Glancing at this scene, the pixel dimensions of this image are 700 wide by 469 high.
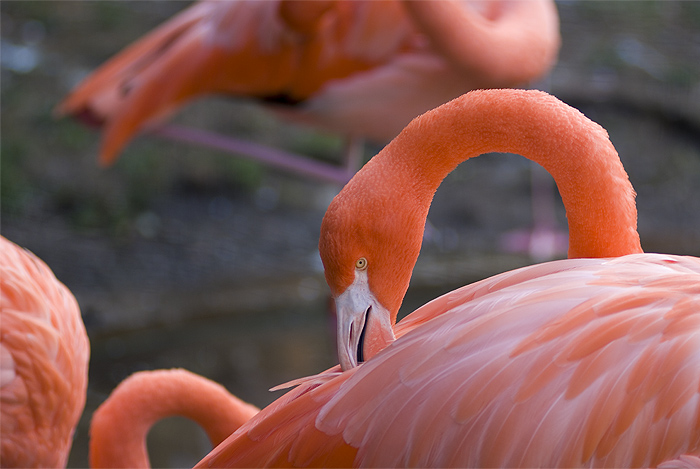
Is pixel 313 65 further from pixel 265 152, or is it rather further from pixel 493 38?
pixel 493 38

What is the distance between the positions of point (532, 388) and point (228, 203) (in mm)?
3404

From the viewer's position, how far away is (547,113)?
115cm

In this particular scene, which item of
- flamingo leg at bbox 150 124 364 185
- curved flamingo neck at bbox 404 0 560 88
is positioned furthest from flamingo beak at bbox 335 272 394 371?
flamingo leg at bbox 150 124 364 185

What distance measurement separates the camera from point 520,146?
1.17 meters

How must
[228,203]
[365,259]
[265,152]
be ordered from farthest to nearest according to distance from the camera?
1. [228,203]
2. [265,152]
3. [365,259]

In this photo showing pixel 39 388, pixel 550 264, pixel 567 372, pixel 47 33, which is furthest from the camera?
pixel 47 33

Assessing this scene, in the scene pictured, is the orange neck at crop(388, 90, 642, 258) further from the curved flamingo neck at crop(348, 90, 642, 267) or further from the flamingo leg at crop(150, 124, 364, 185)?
the flamingo leg at crop(150, 124, 364, 185)

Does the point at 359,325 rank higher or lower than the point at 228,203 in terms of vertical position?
higher

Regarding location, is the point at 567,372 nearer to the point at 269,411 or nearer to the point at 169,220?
the point at 269,411

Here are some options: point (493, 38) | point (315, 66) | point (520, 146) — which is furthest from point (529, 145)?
point (315, 66)

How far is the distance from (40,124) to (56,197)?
61 cm

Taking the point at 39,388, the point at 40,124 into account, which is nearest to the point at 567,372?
the point at 39,388

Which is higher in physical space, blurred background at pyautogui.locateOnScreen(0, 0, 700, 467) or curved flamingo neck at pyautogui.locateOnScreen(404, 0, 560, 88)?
curved flamingo neck at pyautogui.locateOnScreen(404, 0, 560, 88)

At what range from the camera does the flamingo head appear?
1094mm
